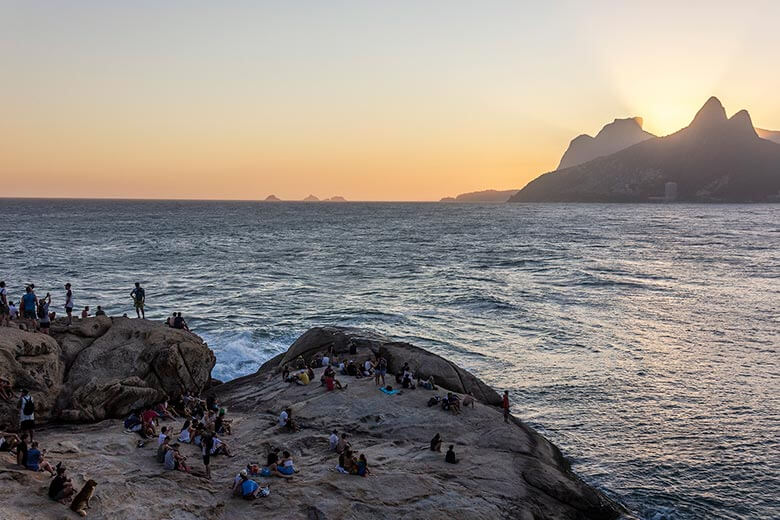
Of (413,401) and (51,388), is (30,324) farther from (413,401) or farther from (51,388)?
(413,401)

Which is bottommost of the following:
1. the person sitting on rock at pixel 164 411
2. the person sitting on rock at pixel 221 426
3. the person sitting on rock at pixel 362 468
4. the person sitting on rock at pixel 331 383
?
the person sitting on rock at pixel 164 411

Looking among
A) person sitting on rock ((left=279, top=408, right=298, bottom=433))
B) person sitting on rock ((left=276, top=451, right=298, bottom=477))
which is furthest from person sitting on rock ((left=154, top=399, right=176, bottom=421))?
person sitting on rock ((left=276, top=451, right=298, bottom=477))

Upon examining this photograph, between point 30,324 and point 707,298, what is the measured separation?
51977 mm

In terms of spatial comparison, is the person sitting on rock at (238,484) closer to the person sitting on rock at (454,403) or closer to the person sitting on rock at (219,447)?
the person sitting on rock at (219,447)

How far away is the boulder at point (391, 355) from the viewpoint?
2508 centimetres

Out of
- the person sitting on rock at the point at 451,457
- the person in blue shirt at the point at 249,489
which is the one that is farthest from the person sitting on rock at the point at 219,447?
the person sitting on rock at the point at 451,457

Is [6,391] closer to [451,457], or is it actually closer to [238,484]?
[238,484]

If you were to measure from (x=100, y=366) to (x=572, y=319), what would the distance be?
111ft

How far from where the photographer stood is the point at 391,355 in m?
26.1

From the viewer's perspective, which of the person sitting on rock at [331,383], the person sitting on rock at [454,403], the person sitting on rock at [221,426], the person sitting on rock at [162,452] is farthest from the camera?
the person sitting on rock at [331,383]

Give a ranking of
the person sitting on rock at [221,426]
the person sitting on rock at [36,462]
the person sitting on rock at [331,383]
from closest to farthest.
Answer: the person sitting on rock at [36,462]
the person sitting on rock at [221,426]
the person sitting on rock at [331,383]

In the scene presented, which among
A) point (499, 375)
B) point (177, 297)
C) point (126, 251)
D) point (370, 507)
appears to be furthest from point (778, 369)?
point (126, 251)

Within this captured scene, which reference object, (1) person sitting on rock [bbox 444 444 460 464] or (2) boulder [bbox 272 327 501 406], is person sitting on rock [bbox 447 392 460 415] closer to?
(2) boulder [bbox 272 327 501 406]

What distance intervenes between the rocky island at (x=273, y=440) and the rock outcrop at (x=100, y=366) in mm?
54
